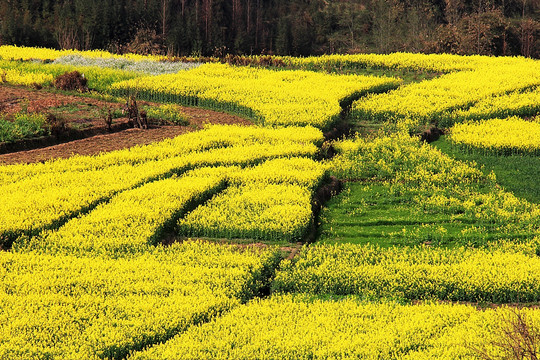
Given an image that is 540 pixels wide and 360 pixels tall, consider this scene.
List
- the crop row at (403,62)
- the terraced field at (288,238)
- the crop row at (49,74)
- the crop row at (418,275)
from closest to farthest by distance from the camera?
the terraced field at (288,238)
the crop row at (418,275)
the crop row at (49,74)
the crop row at (403,62)

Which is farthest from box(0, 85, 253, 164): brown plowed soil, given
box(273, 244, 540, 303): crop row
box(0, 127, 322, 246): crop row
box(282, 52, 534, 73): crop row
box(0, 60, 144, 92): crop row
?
box(282, 52, 534, 73): crop row

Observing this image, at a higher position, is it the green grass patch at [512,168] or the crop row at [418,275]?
the green grass patch at [512,168]

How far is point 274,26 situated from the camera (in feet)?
269

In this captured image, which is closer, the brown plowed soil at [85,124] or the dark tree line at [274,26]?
the brown plowed soil at [85,124]

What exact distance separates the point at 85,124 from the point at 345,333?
17199 millimetres

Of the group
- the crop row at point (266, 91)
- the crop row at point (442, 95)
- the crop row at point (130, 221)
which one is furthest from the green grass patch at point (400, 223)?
the crop row at point (442, 95)

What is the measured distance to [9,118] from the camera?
1003 inches

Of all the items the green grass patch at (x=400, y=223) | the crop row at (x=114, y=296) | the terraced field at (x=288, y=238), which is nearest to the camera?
the crop row at (x=114, y=296)

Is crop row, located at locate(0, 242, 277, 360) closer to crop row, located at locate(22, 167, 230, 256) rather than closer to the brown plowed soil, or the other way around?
crop row, located at locate(22, 167, 230, 256)

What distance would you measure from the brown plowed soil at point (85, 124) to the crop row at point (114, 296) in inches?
337

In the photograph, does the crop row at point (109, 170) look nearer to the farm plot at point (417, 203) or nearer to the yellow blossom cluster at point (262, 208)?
the yellow blossom cluster at point (262, 208)

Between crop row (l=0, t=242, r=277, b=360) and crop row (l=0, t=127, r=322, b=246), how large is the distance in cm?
230

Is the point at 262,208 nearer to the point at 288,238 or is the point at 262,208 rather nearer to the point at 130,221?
the point at 288,238

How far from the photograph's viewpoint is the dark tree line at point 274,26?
55.8 meters
